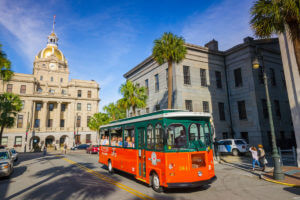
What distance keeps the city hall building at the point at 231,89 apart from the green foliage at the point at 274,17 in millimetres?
14392

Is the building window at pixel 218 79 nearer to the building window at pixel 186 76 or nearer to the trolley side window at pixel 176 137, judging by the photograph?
the building window at pixel 186 76

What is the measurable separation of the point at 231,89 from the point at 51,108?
49554 millimetres

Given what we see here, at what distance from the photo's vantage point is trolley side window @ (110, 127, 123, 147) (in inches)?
465

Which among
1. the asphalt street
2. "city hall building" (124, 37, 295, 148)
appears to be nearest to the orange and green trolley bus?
the asphalt street

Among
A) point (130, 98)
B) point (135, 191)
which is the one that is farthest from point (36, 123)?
point (135, 191)

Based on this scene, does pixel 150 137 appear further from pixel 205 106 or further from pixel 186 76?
pixel 205 106

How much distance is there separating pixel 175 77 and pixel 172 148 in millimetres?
17437

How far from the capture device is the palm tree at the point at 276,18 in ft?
29.7

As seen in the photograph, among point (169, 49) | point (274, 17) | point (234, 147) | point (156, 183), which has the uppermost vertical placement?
point (169, 49)

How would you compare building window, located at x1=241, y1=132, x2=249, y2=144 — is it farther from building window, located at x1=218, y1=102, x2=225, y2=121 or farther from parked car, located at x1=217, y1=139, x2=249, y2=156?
parked car, located at x1=217, y1=139, x2=249, y2=156

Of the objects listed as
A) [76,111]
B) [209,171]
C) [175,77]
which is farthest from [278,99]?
[76,111]

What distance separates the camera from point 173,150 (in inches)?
312

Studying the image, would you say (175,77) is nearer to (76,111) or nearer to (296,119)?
(296,119)

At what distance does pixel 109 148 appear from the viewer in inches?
535
